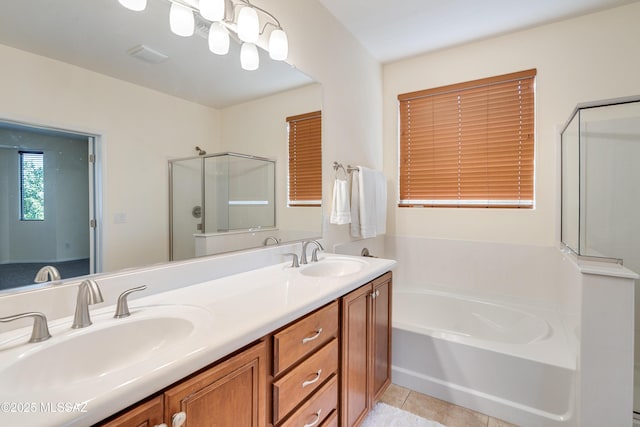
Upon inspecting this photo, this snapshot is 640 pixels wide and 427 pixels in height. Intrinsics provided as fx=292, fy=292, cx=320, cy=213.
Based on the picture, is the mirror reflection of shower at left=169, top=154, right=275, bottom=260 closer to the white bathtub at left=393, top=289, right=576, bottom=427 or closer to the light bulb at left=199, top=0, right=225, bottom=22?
the light bulb at left=199, top=0, right=225, bottom=22

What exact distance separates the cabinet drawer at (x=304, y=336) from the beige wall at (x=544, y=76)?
1797 mm

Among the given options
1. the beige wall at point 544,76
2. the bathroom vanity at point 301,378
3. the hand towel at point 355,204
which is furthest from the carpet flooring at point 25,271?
the beige wall at point 544,76

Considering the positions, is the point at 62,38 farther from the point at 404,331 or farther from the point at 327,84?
the point at 404,331

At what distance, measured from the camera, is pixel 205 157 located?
1.33 m

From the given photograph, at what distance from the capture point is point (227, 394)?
77cm

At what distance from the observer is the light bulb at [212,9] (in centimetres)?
121

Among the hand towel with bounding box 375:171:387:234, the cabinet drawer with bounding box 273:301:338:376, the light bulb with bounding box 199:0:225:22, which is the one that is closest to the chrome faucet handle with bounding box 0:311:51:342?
the cabinet drawer with bounding box 273:301:338:376

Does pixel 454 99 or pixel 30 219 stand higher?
pixel 454 99

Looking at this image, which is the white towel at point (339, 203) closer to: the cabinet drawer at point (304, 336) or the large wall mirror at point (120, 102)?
the large wall mirror at point (120, 102)

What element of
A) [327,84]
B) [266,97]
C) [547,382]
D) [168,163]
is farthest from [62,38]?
[547,382]

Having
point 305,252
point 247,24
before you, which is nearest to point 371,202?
point 305,252

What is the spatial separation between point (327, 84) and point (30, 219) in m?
1.76

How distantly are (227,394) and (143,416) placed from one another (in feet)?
0.73

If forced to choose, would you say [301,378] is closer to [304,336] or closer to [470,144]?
[304,336]
